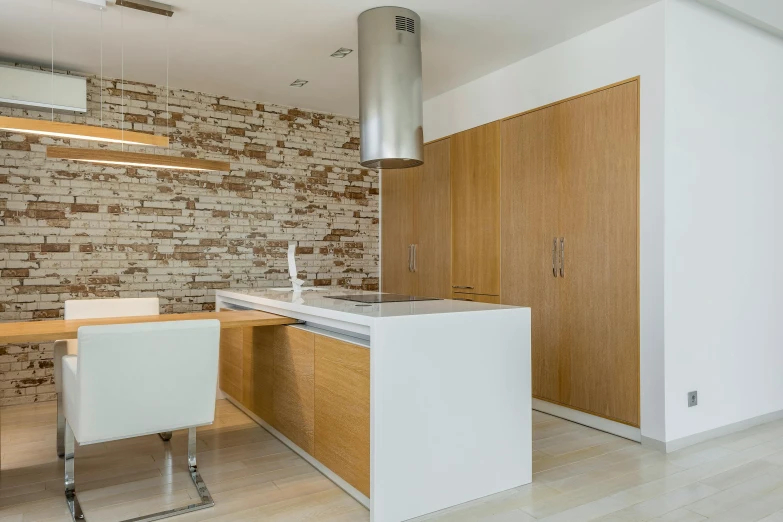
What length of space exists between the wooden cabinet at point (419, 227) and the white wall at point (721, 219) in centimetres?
207

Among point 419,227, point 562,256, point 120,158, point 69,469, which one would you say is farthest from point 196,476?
point 419,227

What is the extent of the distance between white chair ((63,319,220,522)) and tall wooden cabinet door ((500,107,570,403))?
95.3 inches

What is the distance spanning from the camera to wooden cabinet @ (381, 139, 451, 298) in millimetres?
5023

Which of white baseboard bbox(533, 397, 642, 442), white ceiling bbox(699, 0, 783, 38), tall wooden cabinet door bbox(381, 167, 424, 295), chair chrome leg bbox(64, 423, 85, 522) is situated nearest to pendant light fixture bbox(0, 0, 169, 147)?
chair chrome leg bbox(64, 423, 85, 522)

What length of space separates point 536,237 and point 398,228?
1916 millimetres

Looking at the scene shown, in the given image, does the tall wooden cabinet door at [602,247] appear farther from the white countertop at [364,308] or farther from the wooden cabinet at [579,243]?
the white countertop at [364,308]

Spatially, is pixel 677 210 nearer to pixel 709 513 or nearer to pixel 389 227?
pixel 709 513

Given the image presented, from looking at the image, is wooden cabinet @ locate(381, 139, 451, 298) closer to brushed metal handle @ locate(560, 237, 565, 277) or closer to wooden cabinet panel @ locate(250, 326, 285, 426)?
brushed metal handle @ locate(560, 237, 565, 277)

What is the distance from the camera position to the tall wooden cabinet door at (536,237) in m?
3.89

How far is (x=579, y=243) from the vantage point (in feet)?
12.2

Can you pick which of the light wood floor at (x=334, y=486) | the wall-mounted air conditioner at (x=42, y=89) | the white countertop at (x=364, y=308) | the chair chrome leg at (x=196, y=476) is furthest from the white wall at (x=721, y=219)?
the wall-mounted air conditioner at (x=42, y=89)

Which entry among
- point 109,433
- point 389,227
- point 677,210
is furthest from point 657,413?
point 389,227

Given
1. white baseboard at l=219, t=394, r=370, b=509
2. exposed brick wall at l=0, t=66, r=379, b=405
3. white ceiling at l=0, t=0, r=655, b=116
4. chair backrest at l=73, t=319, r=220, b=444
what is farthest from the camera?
exposed brick wall at l=0, t=66, r=379, b=405

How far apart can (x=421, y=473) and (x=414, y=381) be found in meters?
0.39
